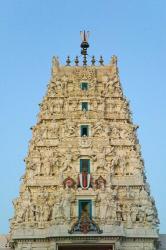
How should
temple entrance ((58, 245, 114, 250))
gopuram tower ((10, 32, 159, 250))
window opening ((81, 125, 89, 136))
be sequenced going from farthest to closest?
window opening ((81, 125, 89, 136)) → gopuram tower ((10, 32, 159, 250)) → temple entrance ((58, 245, 114, 250))

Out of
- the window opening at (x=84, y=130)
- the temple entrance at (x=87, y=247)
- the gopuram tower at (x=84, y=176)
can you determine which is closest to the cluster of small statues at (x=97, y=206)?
the gopuram tower at (x=84, y=176)

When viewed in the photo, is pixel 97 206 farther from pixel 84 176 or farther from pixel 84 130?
pixel 84 130

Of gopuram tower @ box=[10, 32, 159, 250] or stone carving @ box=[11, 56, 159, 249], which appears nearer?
gopuram tower @ box=[10, 32, 159, 250]

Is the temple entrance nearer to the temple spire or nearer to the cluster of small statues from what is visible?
the cluster of small statues

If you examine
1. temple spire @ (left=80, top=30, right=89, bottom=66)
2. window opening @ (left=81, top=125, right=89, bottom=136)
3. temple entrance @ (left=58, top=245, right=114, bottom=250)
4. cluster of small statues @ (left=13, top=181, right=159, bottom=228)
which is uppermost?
temple spire @ (left=80, top=30, right=89, bottom=66)

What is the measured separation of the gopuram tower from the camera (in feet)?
103

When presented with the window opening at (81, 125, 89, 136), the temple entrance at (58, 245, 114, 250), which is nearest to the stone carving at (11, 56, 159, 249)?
the window opening at (81, 125, 89, 136)

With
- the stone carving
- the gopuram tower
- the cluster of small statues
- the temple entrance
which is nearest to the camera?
the temple entrance

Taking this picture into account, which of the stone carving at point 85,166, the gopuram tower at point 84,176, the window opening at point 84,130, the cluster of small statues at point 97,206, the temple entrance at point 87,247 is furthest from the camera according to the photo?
the window opening at point 84,130

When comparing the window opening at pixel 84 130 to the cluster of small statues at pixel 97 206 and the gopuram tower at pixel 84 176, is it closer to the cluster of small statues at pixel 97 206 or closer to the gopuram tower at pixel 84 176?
the gopuram tower at pixel 84 176

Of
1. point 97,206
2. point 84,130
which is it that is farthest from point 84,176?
point 84,130

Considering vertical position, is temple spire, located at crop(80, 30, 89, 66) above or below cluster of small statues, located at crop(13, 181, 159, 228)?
above

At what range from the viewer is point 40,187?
111 ft

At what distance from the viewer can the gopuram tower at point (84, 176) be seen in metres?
31.3
